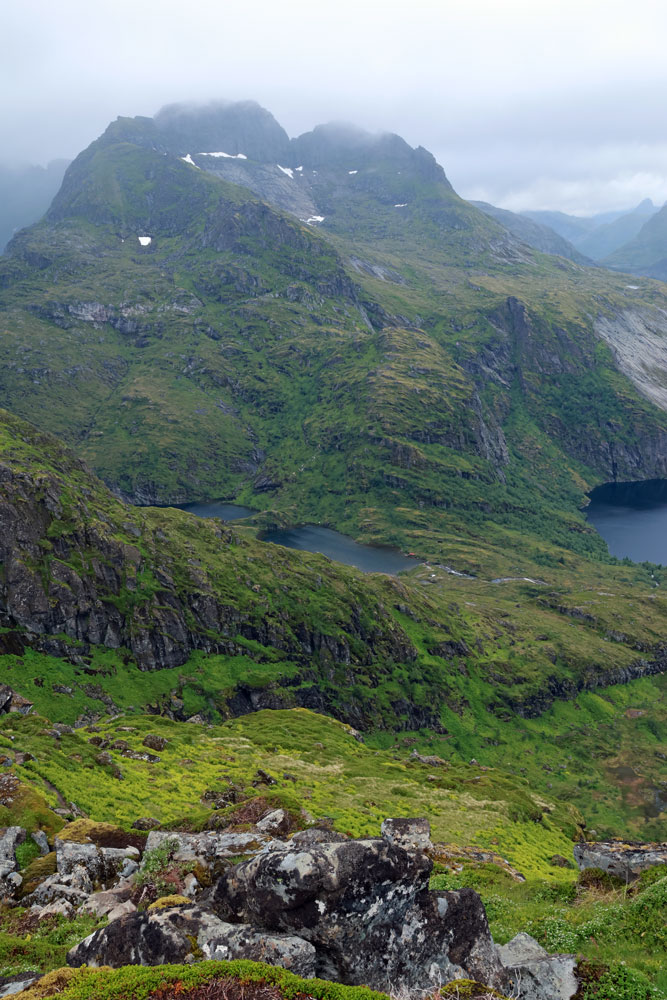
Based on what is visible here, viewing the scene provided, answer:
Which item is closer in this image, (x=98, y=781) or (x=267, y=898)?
(x=267, y=898)

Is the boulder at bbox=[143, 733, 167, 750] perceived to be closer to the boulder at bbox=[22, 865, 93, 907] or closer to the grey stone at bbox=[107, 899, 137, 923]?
the boulder at bbox=[22, 865, 93, 907]

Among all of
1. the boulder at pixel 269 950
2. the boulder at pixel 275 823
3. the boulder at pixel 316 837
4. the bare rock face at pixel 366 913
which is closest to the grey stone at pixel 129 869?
the boulder at pixel 275 823

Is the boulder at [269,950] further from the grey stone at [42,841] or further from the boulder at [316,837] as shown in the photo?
the grey stone at [42,841]

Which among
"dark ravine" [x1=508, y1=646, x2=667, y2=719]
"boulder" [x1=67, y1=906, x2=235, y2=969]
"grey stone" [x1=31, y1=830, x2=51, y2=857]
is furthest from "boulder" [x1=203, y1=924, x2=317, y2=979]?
"dark ravine" [x1=508, y1=646, x2=667, y2=719]

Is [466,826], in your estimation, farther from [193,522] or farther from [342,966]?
[193,522]

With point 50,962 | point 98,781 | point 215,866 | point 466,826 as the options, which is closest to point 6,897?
point 50,962

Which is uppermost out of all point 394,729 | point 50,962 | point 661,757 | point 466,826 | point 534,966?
point 534,966

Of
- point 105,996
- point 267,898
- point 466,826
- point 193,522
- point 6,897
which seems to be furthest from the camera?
point 193,522
